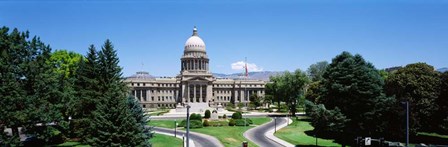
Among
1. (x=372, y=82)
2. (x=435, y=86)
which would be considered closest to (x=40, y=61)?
(x=372, y=82)

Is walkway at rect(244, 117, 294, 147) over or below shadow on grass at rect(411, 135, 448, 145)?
below

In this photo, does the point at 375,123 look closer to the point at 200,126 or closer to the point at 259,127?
the point at 259,127

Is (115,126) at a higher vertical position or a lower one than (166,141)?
higher

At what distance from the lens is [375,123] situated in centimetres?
4172

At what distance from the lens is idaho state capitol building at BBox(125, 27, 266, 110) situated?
125938 millimetres

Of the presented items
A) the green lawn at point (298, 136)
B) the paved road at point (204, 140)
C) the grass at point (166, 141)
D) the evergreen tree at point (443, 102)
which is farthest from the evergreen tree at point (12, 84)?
the evergreen tree at point (443, 102)

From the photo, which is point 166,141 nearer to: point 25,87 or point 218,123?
point 25,87

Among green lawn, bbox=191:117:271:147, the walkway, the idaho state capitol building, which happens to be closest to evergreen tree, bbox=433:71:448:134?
the walkway

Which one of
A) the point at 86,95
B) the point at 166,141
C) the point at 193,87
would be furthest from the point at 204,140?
the point at 193,87

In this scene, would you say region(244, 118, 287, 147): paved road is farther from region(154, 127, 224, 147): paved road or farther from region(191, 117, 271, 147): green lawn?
region(154, 127, 224, 147): paved road

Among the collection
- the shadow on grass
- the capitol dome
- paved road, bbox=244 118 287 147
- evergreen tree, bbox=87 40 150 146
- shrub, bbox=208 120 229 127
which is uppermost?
the capitol dome

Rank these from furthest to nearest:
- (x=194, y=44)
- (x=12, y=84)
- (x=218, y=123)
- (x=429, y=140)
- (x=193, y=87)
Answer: (x=194, y=44) → (x=193, y=87) → (x=218, y=123) → (x=429, y=140) → (x=12, y=84)

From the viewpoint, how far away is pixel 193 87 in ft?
415

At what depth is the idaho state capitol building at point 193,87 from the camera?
Answer: 125938 mm
